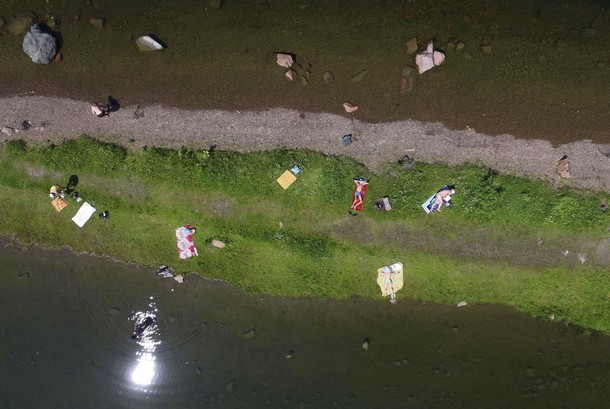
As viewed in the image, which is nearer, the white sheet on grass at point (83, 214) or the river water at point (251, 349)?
the river water at point (251, 349)

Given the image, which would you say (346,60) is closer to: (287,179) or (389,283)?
(287,179)

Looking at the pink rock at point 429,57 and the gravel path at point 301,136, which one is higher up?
the pink rock at point 429,57

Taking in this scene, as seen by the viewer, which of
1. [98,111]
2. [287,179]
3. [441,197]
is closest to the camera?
[441,197]

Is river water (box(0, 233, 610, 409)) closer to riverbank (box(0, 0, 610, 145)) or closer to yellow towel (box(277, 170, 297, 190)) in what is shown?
yellow towel (box(277, 170, 297, 190))

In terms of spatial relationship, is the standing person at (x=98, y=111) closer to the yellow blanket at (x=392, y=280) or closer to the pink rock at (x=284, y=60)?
the pink rock at (x=284, y=60)

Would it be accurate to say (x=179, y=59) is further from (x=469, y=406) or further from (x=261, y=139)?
(x=469, y=406)

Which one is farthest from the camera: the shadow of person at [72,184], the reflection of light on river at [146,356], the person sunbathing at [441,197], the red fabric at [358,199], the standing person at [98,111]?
the reflection of light on river at [146,356]

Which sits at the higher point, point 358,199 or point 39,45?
point 358,199

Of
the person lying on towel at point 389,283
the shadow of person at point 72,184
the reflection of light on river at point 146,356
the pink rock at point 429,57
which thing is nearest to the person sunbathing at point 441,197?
the person lying on towel at point 389,283

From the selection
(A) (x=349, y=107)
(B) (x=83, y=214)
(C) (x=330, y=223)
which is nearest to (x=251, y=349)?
(C) (x=330, y=223)
